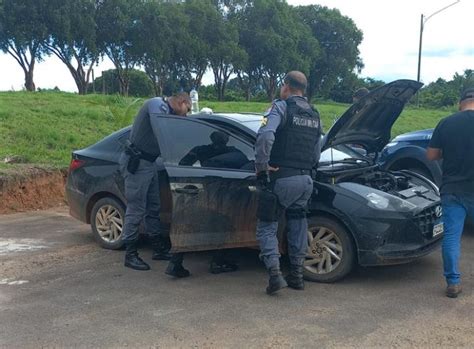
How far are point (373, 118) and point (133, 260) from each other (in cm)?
280

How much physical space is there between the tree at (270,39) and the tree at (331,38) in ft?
22.1

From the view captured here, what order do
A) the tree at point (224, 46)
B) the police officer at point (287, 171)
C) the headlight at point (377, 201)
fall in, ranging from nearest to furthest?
the police officer at point (287, 171) → the headlight at point (377, 201) → the tree at point (224, 46)

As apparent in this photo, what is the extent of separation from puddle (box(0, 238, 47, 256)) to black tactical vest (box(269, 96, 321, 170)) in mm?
3361

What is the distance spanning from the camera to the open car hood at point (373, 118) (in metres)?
5.22

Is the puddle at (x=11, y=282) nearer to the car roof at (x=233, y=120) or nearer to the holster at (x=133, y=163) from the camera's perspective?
the holster at (x=133, y=163)

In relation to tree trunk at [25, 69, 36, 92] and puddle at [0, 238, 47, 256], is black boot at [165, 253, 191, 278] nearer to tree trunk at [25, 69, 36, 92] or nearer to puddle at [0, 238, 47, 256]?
puddle at [0, 238, 47, 256]

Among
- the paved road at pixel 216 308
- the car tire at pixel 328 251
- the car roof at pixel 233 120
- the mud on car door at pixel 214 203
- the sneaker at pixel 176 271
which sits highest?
the car roof at pixel 233 120

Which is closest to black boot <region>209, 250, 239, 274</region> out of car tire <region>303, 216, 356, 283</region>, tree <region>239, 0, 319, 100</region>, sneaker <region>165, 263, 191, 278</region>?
sneaker <region>165, 263, 191, 278</region>

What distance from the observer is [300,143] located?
4.64 m

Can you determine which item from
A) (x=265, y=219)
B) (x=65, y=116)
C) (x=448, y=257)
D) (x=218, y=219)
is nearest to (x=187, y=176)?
(x=218, y=219)

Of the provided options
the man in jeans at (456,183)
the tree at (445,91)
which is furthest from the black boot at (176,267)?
the tree at (445,91)

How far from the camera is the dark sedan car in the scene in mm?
4789

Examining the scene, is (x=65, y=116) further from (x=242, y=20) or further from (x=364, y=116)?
(x=242, y=20)

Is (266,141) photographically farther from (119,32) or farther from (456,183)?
(119,32)
